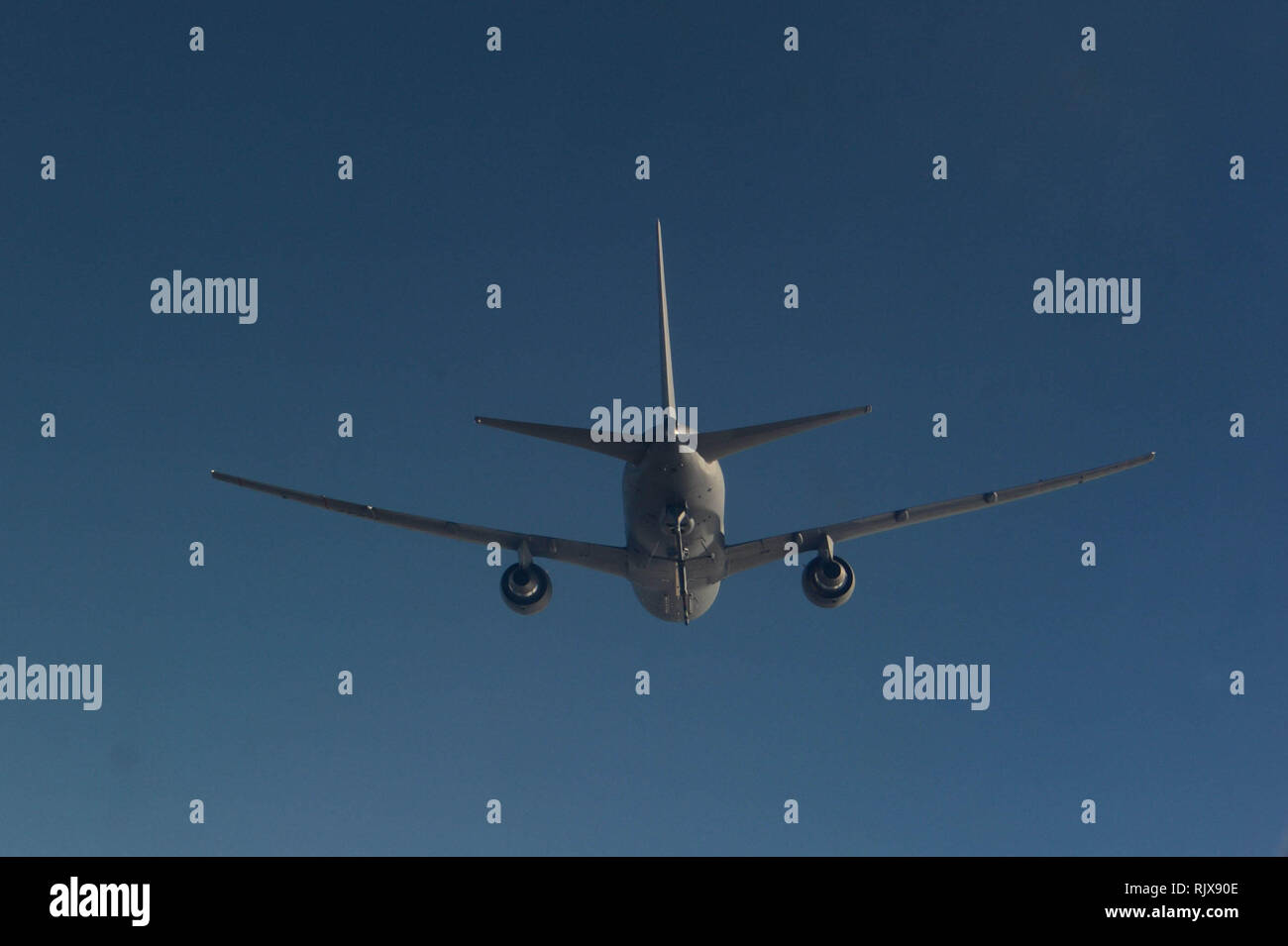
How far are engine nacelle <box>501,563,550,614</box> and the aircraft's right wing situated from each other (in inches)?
277

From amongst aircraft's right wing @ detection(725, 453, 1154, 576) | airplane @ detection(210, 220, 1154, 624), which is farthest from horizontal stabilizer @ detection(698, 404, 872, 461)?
aircraft's right wing @ detection(725, 453, 1154, 576)

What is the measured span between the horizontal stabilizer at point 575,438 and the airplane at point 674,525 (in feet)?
0.14

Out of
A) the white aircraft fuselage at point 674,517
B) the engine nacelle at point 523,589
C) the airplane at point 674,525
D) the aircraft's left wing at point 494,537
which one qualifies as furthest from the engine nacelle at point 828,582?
the engine nacelle at point 523,589

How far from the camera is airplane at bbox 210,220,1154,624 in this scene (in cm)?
3108

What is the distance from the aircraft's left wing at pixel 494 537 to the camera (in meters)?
34.9

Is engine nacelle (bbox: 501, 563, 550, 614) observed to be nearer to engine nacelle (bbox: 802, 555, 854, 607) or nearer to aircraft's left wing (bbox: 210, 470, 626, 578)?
aircraft's left wing (bbox: 210, 470, 626, 578)

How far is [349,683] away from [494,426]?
1932cm

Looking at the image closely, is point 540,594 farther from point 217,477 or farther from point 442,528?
point 217,477

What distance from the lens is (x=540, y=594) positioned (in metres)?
35.8

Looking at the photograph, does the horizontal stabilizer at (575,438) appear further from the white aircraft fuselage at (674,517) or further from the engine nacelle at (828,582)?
the engine nacelle at (828,582)
